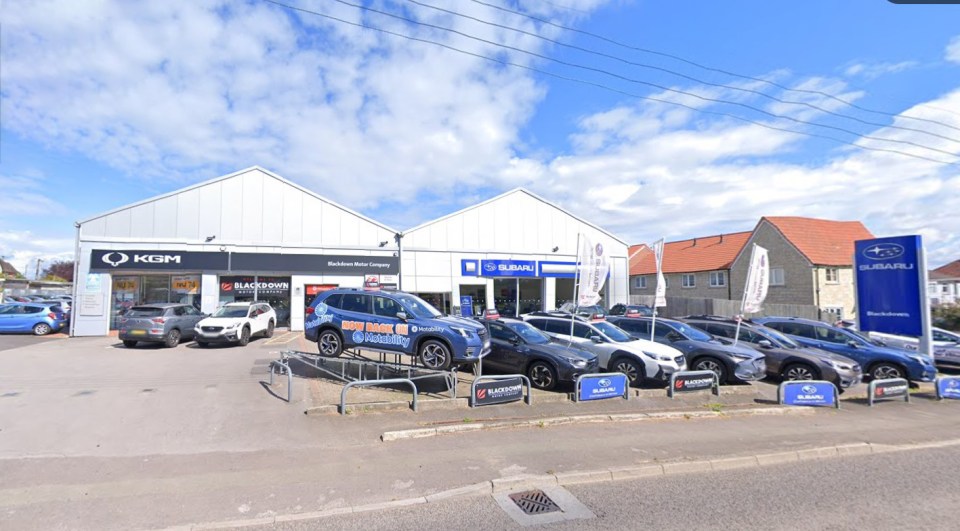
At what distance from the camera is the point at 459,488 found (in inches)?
203

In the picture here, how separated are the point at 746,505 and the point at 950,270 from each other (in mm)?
79189

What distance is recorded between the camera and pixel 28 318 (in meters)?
19.5

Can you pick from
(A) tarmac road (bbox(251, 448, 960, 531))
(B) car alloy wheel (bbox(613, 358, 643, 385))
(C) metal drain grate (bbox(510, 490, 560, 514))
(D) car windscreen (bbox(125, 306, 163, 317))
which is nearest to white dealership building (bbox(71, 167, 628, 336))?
(D) car windscreen (bbox(125, 306, 163, 317))

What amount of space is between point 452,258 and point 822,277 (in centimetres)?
2452

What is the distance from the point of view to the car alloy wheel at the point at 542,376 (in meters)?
10.1

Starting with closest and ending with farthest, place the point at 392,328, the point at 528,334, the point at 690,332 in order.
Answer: the point at 392,328 → the point at 528,334 → the point at 690,332

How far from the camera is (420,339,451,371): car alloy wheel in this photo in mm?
9617

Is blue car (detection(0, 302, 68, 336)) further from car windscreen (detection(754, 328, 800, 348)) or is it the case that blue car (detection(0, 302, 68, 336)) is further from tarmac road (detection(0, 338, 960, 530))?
car windscreen (detection(754, 328, 800, 348))

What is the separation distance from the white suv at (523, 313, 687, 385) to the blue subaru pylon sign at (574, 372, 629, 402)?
1370 millimetres

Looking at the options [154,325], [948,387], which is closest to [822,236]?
[948,387]

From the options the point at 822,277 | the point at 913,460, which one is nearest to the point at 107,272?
the point at 913,460

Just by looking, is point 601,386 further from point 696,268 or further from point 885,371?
point 696,268

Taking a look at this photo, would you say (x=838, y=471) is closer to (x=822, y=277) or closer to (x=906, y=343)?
(x=906, y=343)

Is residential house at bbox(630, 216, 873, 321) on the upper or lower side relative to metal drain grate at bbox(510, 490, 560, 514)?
upper
